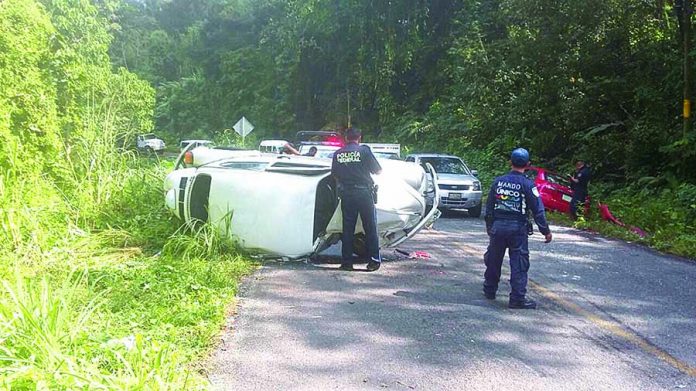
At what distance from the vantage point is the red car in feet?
56.1

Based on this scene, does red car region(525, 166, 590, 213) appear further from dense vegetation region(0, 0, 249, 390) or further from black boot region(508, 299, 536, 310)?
black boot region(508, 299, 536, 310)

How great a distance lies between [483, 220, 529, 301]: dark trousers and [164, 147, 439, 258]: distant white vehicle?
241 cm

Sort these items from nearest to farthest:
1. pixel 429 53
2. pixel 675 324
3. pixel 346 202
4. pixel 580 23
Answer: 1. pixel 675 324
2. pixel 346 202
3. pixel 580 23
4. pixel 429 53

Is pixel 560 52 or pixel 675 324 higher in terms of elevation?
pixel 560 52

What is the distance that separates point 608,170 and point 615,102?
2.03m

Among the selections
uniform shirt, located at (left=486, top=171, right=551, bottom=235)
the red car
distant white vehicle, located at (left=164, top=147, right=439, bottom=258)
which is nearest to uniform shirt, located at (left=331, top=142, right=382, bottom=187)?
distant white vehicle, located at (left=164, top=147, right=439, bottom=258)

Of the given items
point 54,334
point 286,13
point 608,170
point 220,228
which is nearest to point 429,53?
point 286,13

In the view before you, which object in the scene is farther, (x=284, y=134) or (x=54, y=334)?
(x=284, y=134)

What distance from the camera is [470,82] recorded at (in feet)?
85.4

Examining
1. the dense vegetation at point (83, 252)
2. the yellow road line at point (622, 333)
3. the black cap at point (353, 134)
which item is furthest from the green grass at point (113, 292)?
the yellow road line at point (622, 333)

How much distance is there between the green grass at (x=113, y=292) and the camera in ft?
13.2

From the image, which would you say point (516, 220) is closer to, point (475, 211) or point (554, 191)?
point (475, 211)

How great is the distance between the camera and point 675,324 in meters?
6.29

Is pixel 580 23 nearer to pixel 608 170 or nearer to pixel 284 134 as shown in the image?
pixel 608 170
